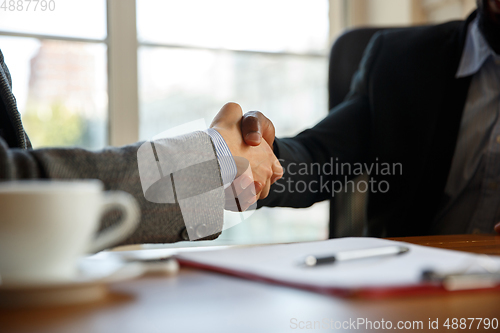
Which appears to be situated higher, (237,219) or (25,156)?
(25,156)

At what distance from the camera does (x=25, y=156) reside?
38 cm

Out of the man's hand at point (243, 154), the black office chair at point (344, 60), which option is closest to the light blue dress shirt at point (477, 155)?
the black office chair at point (344, 60)

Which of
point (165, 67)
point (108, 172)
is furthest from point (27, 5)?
point (108, 172)

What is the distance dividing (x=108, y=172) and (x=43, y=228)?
15 centimetres

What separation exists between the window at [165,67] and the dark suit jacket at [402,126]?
34.7 inches

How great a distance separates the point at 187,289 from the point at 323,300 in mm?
89

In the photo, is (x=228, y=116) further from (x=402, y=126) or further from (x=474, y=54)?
(x=474, y=54)

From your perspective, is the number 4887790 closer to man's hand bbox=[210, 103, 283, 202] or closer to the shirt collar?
man's hand bbox=[210, 103, 283, 202]

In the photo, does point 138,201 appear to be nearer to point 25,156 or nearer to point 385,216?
point 25,156

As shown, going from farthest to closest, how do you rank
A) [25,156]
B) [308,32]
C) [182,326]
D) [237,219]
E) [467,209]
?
1. [308,32]
2. [467,209]
3. [237,219]
4. [25,156]
5. [182,326]

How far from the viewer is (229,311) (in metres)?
0.23

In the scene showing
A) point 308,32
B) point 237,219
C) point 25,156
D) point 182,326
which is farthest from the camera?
point 308,32

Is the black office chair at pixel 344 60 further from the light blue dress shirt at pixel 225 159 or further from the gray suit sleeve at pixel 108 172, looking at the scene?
the gray suit sleeve at pixel 108 172

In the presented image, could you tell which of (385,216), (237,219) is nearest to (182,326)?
(237,219)
